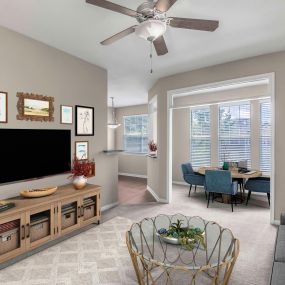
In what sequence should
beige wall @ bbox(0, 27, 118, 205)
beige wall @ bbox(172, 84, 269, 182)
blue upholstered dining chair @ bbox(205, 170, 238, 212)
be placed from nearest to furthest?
beige wall @ bbox(0, 27, 118, 205), blue upholstered dining chair @ bbox(205, 170, 238, 212), beige wall @ bbox(172, 84, 269, 182)

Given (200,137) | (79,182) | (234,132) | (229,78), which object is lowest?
(79,182)

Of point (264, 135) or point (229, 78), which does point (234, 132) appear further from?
point (229, 78)

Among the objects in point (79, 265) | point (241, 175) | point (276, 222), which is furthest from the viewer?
point (241, 175)

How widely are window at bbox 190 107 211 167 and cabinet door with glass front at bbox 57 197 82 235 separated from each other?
417 cm

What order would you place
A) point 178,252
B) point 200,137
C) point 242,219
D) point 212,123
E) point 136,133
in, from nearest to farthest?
1. point 178,252
2. point 242,219
3. point 212,123
4. point 200,137
5. point 136,133

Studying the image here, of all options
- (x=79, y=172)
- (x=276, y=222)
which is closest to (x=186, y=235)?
(x=79, y=172)

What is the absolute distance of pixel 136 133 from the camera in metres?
8.40

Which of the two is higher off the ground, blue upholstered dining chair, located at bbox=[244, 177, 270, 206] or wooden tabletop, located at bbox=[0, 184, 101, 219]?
wooden tabletop, located at bbox=[0, 184, 101, 219]

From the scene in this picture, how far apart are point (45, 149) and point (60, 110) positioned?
693mm

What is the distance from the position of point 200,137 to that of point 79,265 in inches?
194

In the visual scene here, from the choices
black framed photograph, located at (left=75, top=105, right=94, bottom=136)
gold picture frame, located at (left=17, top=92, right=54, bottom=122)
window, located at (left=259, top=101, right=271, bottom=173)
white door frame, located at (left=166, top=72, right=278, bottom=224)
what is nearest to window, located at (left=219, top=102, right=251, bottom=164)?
window, located at (left=259, top=101, right=271, bottom=173)

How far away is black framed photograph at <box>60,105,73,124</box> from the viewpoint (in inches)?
138

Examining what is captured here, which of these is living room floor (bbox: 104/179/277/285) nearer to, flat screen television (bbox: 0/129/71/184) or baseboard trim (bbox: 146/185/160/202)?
baseboard trim (bbox: 146/185/160/202)

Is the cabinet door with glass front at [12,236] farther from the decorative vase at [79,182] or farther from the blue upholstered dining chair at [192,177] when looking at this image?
the blue upholstered dining chair at [192,177]
